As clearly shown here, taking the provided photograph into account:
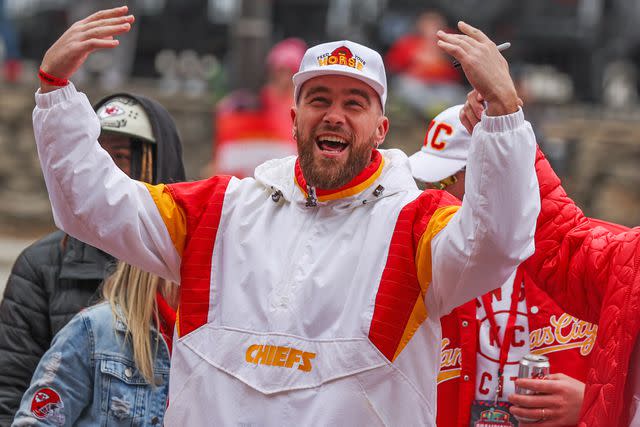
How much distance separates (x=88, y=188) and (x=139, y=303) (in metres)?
0.72

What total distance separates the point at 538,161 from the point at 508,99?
0.76m

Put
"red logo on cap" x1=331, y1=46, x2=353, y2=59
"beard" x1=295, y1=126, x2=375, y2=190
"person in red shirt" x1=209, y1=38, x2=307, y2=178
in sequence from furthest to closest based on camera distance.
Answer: "person in red shirt" x1=209, y1=38, x2=307, y2=178, "red logo on cap" x1=331, y1=46, x2=353, y2=59, "beard" x1=295, y1=126, x2=375, y2=190

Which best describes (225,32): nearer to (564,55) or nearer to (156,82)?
(156,82)

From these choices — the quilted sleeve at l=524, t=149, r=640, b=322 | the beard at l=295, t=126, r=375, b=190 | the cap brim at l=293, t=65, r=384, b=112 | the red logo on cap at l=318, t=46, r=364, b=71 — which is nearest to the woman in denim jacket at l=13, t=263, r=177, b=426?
the beard at l=295, t=126, r=375, b=190

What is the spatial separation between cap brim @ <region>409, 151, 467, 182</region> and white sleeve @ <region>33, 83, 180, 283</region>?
1.38m

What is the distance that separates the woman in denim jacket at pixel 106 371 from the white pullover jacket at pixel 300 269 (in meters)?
0.36

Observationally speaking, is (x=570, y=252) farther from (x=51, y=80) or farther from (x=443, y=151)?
(x=51, y=80)

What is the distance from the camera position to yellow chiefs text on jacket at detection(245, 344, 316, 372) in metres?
3.67

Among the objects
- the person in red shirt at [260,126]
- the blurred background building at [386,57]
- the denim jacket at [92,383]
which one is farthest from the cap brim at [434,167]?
the blurred background building at [386,57]

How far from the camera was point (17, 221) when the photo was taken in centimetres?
1287

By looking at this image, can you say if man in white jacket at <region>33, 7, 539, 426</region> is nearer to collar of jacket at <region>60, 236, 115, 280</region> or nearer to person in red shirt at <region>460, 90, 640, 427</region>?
person in red shirt at <region>460, 90, 640, 427</region>

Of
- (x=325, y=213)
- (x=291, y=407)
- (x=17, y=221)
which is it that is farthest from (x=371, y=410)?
(x=17, y=221)

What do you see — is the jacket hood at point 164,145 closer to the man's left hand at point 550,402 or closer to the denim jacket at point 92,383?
the denim jacket at point 92,383

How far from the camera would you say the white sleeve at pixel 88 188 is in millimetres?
3703
